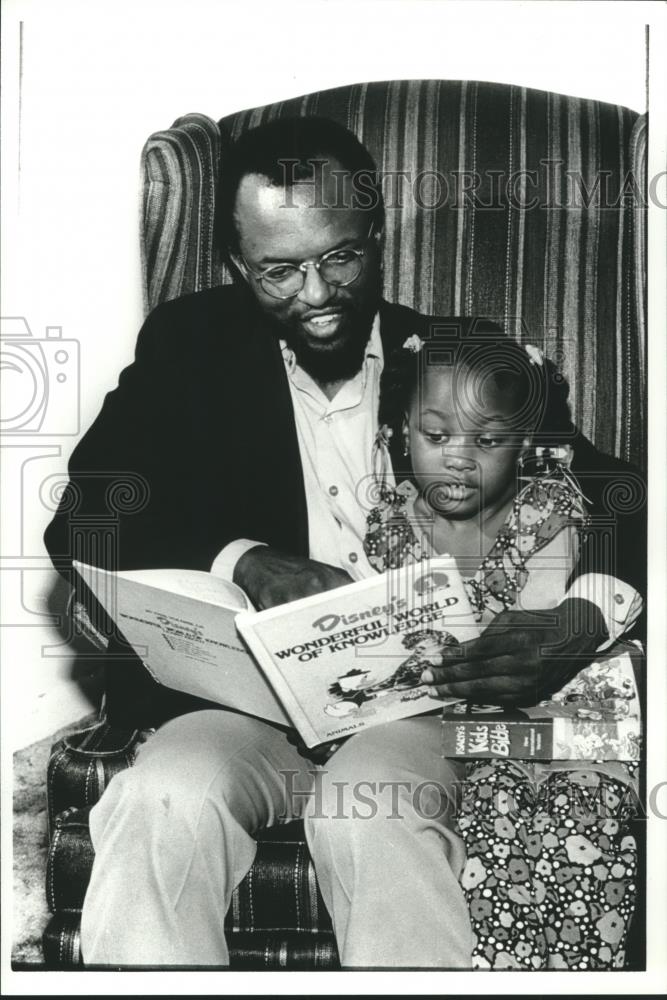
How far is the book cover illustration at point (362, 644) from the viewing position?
61.0 inches

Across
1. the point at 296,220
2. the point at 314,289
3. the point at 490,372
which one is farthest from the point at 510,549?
the point at 296,220

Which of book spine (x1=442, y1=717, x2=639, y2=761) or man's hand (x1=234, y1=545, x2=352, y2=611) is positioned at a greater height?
man's hand (x1=234, y1=545, x2=352, y2=611)

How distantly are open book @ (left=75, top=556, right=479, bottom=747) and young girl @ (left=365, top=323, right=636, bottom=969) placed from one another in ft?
Result: 0.27

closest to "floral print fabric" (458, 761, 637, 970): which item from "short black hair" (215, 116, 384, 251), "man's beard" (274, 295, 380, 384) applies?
"man's beard" (274, 295, 380, 384)

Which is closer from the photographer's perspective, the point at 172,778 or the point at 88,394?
the point at 172,778

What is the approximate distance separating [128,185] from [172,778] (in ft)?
3.10

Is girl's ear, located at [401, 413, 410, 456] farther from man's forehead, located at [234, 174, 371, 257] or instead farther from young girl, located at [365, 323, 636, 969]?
man's forehead, located at [234, 174, 371, 257]

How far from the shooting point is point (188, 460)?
5.66ft

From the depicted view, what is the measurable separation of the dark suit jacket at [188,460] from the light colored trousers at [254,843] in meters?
0.14

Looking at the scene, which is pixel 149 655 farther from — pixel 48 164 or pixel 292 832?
pixel 48 164

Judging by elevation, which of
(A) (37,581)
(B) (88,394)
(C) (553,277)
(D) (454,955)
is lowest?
(D) (454,955)

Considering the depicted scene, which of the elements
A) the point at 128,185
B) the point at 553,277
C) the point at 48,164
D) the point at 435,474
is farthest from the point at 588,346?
the point at 48,164

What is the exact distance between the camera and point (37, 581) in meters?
1.74

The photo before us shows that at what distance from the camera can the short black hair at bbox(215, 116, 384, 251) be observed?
1714 mm
